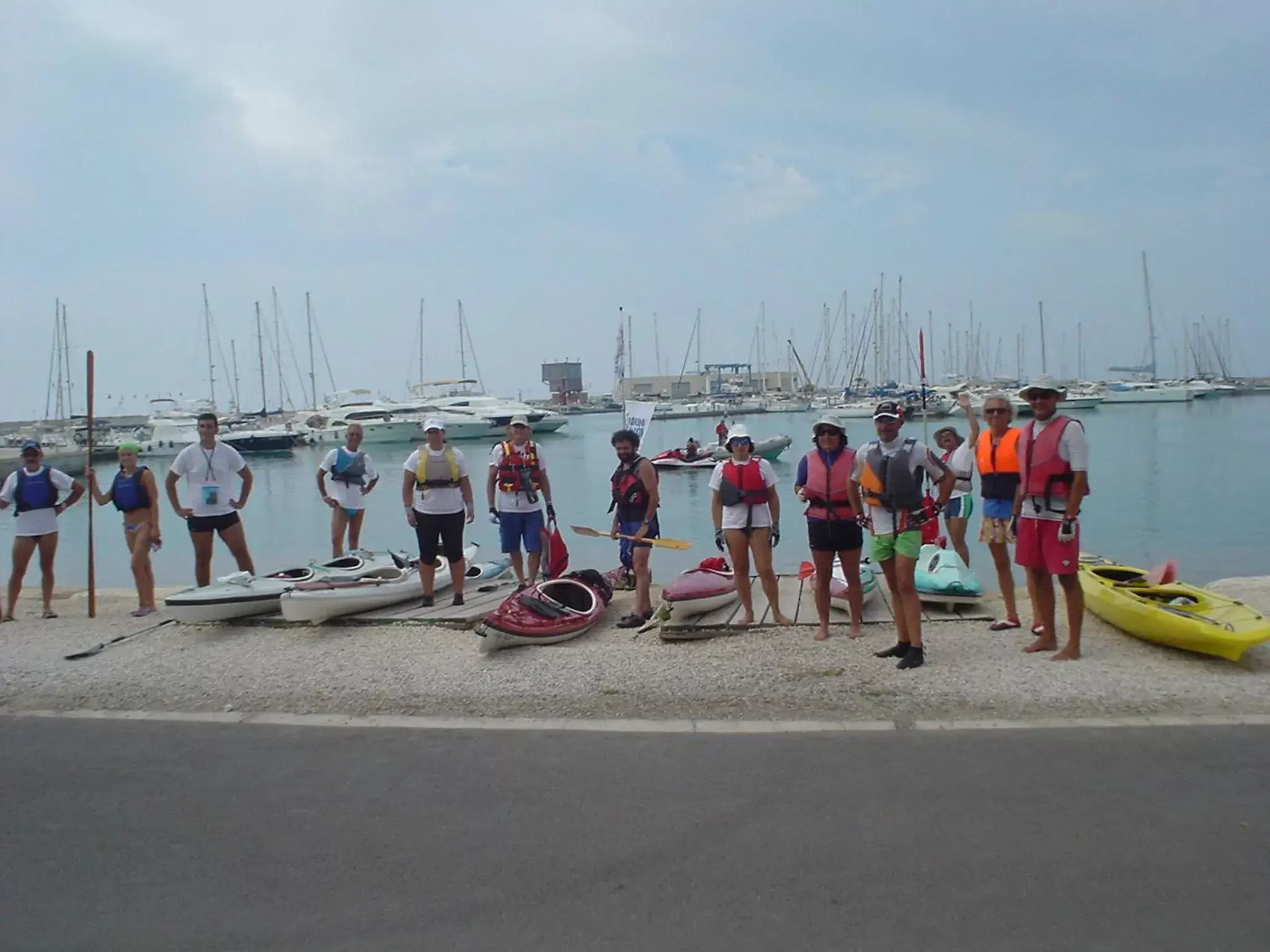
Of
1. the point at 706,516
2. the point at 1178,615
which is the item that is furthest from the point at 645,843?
the point at 706,516

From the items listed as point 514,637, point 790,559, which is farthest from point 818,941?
point 790,559

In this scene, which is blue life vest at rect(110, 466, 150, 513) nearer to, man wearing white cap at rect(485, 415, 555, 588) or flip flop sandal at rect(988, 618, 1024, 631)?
man wearing white cap at rect(485, 415, 555, 588)

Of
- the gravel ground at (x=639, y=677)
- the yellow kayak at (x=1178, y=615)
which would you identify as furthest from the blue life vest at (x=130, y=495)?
the yellow kayak at (x=1178, y=615)

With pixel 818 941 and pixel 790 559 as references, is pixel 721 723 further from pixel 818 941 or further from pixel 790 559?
pixel 790 559

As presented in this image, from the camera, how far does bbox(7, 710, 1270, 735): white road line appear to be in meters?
6.06

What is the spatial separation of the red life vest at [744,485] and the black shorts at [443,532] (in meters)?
2.74

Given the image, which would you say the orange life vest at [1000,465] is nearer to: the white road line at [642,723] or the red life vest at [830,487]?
the red life vest at [830,487]

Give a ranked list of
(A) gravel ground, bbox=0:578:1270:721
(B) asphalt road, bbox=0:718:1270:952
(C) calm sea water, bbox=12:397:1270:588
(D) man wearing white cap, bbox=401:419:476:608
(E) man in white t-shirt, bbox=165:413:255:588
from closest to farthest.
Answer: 1. (B) asphalt road, bbox=0:718:1270:952
2. (A) gravel ground, bbox=0:578:1270:721
3. (D) man wearing white cap, bbox=401:419:476:608
4. (E) man in white t-shirt, bbox=165:413:255:588
5. (C) calm sea water, bbox=12:397:1270:588

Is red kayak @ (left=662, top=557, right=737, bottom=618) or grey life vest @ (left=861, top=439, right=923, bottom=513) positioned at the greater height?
grey life vest @ (left=861, top=439, right=923, bottom=513)

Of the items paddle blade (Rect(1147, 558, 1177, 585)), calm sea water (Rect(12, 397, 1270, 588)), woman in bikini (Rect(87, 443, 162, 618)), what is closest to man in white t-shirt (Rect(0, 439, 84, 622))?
woman in bikini (Rect(87, 443, 162, 618))

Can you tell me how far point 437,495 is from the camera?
9.95 m

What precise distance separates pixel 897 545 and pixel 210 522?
7252 millimetres

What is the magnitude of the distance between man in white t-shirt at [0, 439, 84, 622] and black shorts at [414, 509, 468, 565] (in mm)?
4046

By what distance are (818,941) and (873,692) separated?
3.23 metres
